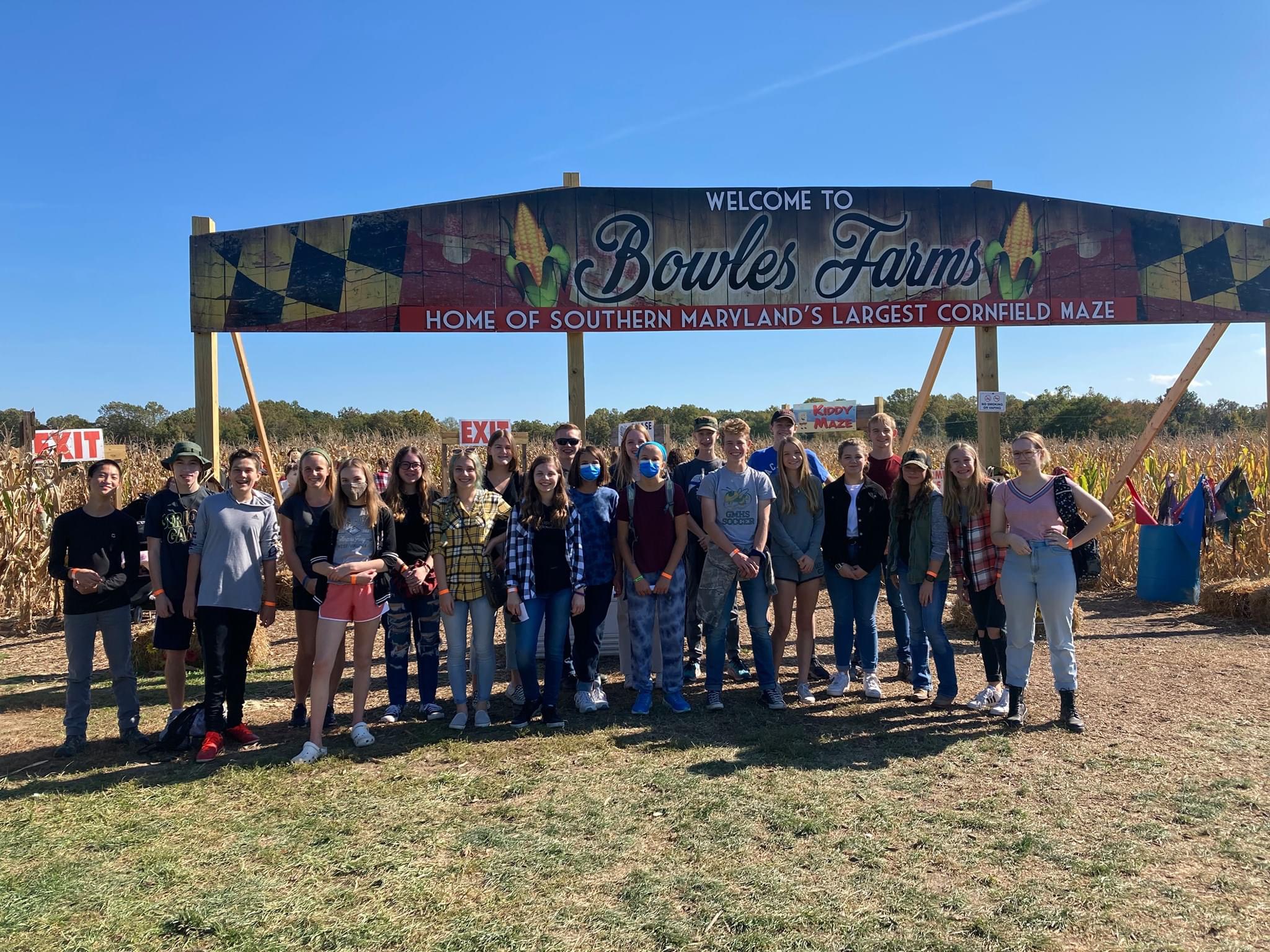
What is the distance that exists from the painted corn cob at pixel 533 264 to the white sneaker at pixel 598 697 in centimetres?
411

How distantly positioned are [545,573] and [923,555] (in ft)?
8.34

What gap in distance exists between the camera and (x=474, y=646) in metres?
5.45

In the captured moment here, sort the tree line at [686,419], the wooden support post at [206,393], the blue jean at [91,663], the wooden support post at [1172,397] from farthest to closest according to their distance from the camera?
the tree line at [686,419]
the wooden support post at [1172,397]
the wooden support post at [206,393]
the blue jean at [91,663]

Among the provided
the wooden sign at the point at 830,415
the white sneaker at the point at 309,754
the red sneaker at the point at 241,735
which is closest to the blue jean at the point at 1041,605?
the white sneaker at the point at 309,754

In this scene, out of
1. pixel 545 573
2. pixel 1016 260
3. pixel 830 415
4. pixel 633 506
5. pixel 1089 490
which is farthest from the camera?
pixel 830 415

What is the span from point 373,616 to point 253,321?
4.45 metres

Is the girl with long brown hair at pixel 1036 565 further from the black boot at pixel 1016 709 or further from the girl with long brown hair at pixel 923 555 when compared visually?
the girl with long brown hair at pixel 923 555

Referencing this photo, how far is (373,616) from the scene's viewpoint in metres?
5.08

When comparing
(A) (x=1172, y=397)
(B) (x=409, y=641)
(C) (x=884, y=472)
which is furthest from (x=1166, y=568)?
(B) (x=409, y=641)

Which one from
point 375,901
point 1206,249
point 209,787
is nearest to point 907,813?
point 375,901


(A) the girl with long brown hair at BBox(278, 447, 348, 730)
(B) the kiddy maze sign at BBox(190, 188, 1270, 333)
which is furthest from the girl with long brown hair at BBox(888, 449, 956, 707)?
(A) the girl with long brown hair at BBox(278, 447, 348, 730)

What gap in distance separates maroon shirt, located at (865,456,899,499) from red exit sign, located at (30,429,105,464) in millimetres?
9774

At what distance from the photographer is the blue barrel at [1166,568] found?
31.2 ft

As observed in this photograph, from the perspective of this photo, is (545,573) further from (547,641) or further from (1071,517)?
(1071,517)
